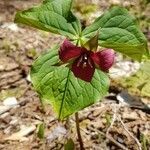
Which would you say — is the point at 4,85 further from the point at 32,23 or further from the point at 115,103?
the point at 32,23

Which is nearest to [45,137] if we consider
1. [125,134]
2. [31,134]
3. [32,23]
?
[31,134]

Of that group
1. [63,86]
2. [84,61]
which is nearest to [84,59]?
[84,61]

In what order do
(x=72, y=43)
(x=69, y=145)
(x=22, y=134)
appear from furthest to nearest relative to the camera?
(x=22, y=134) → (x=69, y=145) → (x=72, y=43)

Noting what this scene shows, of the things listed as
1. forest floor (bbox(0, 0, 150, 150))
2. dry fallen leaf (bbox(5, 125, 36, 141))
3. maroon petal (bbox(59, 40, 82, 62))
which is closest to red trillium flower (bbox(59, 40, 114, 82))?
maroon petal (bbox(59, 40, 82, 62))

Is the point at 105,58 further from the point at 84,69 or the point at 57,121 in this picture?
the point at 57,121

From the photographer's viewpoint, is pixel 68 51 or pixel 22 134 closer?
pixel 68 51

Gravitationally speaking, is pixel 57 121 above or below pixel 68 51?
below

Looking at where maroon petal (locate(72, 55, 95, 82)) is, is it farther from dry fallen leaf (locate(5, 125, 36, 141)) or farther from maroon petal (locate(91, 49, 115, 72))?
dry fallen leaf (locate(5, 125, 36, 141))
